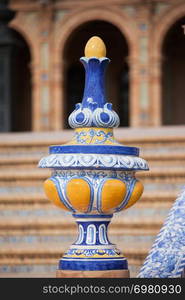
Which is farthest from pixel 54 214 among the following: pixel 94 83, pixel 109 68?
pixel 109 68

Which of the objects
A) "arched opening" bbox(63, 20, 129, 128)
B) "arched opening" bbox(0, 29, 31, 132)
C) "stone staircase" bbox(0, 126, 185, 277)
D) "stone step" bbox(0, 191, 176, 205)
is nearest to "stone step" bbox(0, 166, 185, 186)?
"stone staircase" bbox(0, 126, 185, 277)

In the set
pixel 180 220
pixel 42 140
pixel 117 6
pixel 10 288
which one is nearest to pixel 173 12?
pixel 117 6

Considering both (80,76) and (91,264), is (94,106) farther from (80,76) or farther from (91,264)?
(80,76)

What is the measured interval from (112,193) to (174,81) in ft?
59.3

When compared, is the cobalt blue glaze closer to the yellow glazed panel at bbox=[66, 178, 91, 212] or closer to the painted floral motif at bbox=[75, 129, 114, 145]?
the yellow glazed panel at bbox=[66, 178, 91, 212]

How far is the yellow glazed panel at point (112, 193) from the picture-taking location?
7.07 metres

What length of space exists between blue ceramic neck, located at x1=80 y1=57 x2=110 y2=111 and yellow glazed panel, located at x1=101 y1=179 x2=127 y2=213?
0.55m

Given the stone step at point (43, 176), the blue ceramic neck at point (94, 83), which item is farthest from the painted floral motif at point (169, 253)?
the stone step at point (43, 176)

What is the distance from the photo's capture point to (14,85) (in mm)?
21625

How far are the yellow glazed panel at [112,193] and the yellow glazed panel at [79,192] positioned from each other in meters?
0.11

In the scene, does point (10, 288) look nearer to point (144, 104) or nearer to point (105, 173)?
point (105, 173)

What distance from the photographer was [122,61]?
2603cm

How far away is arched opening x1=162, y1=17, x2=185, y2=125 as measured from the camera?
24.8 m

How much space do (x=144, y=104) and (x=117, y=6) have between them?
221cm
